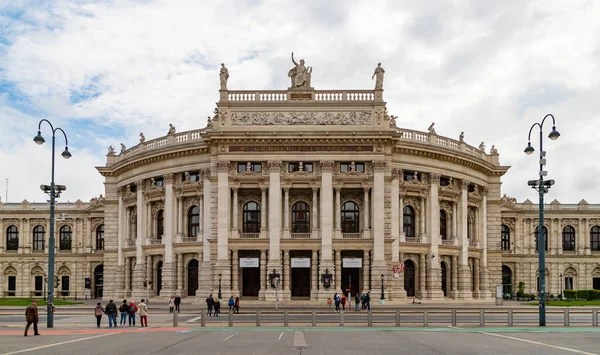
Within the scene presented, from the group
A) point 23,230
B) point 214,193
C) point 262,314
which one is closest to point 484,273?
point 214,193

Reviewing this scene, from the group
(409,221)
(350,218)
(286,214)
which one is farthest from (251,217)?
(409,221)

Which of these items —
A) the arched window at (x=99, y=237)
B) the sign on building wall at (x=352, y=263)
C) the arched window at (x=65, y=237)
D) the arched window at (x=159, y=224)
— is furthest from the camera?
the arched window at (x=65, y=237)

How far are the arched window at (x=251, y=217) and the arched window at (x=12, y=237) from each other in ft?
133

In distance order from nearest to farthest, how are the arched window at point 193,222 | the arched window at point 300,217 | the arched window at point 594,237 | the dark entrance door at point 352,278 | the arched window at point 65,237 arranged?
the dark entrance door at point 352,278
the arched window at point 300,217
the arched window at point 193,222
the arched window at point 65,237
the arched window at point 594,237

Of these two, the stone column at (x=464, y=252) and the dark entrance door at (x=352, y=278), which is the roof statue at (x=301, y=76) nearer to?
the dark entrance door at (x=352, y=278)

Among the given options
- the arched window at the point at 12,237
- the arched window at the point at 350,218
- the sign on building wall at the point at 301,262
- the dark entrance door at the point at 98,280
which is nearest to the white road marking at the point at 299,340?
the sign on building wall at the point at 301,262

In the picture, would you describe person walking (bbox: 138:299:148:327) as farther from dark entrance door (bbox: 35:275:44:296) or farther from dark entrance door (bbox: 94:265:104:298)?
dark entrance door (bbox: 35:275:44:296)

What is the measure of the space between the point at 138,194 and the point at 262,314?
31000 millimetres

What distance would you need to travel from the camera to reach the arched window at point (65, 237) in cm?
9312

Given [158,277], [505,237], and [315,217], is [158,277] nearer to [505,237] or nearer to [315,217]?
[315,217]

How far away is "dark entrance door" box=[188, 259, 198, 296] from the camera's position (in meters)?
70.1

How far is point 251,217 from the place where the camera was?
226 feet

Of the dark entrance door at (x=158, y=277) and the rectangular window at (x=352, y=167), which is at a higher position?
the rectangular window at (x=352, y=167)

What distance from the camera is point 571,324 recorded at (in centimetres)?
3847
